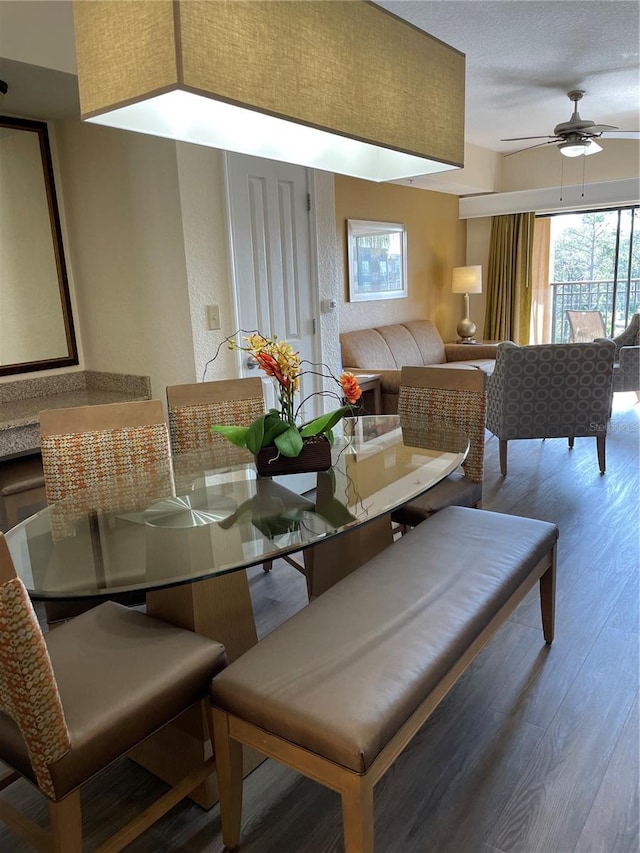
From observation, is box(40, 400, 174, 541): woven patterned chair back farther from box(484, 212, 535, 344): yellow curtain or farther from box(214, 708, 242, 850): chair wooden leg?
box(484, 212, 535, 344): yellow curtain

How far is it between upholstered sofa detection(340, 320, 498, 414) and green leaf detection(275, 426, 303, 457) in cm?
294

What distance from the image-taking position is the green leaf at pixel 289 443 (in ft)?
6.43

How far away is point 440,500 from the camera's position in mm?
2420

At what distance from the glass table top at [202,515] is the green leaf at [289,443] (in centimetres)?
11

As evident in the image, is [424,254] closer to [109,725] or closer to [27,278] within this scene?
[27,278]

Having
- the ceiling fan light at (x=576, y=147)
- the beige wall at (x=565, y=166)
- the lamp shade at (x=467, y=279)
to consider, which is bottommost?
the lamp shade at (x=467, y=279)

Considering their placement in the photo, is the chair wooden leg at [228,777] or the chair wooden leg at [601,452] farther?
the chair wooden leg at [601,452]

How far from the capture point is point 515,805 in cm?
154

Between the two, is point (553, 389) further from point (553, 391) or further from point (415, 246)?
point (415, 246)

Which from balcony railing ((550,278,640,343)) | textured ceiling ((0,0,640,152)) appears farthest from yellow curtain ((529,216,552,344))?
textured ceiling ((0,0,640,152))

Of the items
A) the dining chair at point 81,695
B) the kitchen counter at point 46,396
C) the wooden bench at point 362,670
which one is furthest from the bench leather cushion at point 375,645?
the kitchen counter at point 46,396

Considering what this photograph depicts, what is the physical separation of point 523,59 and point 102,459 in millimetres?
3468

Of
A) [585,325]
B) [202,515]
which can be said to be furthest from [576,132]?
[202,515]

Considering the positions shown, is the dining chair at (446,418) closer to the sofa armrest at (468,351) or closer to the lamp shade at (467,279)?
the sofa armrest at (468,351)
